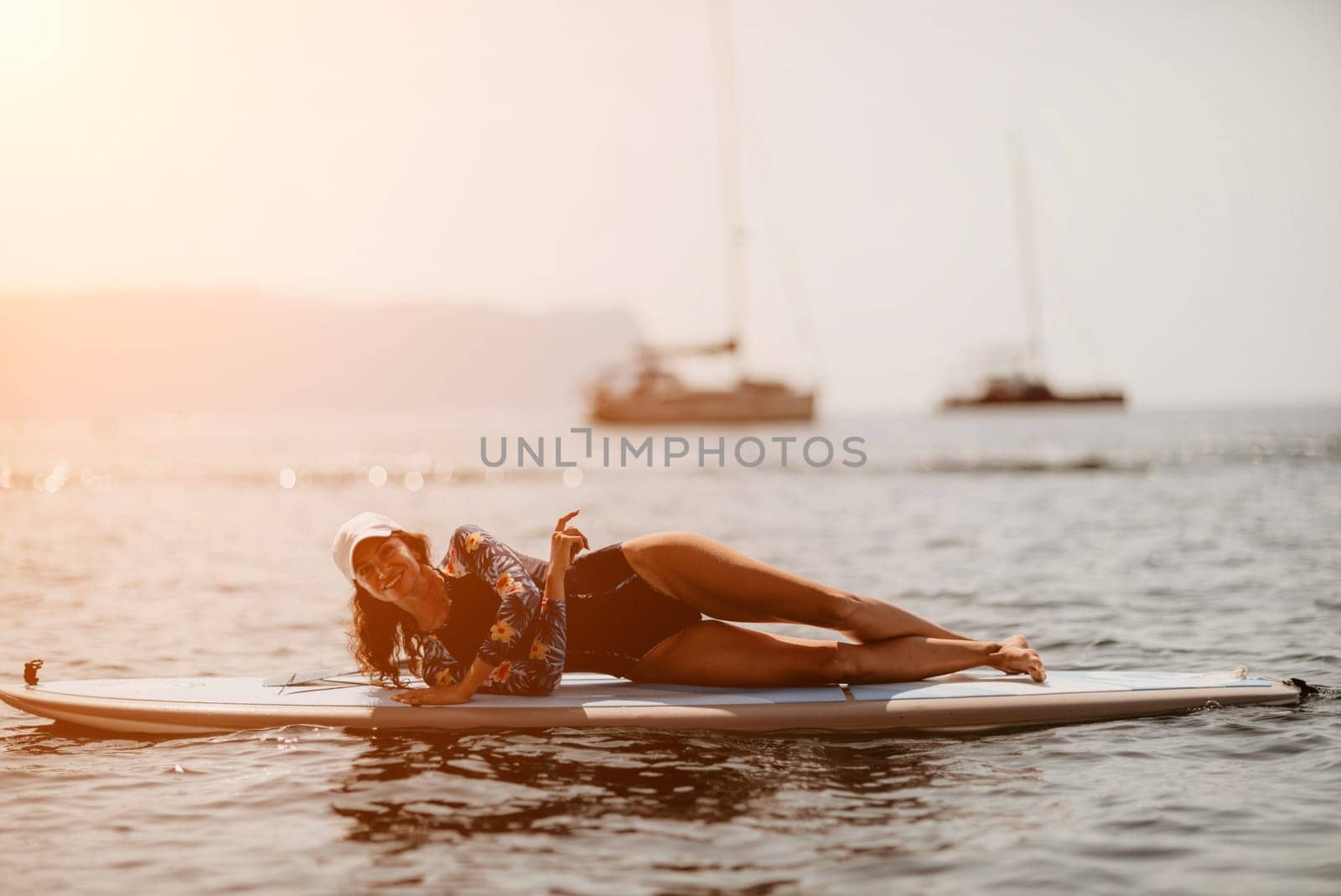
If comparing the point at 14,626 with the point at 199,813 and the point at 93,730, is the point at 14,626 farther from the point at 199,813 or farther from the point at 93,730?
the point at 199,813

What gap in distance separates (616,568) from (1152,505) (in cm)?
1924

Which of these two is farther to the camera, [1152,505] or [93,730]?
[1152,505]

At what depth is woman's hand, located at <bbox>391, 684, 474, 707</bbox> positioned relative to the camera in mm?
5711

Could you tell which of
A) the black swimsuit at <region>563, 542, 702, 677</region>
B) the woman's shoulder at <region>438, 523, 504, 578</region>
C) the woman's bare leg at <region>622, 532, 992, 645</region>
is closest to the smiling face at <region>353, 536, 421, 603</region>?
the woman's shoulder at <region>438, 523, 504, 578</region>

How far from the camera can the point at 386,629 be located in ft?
18.6

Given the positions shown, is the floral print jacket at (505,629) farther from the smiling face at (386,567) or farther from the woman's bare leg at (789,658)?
the woman's bare leg at (789,658)

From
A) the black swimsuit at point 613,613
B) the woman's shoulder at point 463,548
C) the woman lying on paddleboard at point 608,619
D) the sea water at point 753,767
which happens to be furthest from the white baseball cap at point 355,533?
the sea water at point 753,767

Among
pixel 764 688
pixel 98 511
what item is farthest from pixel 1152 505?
pixel 98 511

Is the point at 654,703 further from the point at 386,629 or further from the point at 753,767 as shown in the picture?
the point at 386,629

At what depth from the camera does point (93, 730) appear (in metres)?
6.46

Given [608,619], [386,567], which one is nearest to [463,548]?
[386,567]

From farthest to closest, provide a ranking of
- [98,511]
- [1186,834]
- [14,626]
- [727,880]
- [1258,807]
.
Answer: [98,511], [14,626], [1258,807], [1186,834], [727,880]

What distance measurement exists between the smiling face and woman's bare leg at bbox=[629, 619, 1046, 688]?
139cm

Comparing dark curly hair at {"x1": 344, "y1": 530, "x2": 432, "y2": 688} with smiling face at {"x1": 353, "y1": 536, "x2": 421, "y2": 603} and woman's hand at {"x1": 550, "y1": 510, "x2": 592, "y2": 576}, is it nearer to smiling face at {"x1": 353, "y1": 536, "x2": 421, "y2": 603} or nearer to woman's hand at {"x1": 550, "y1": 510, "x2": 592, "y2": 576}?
smiling face at {"x1": 353, "y1": 536, "x2": 421, "y2": 603}
